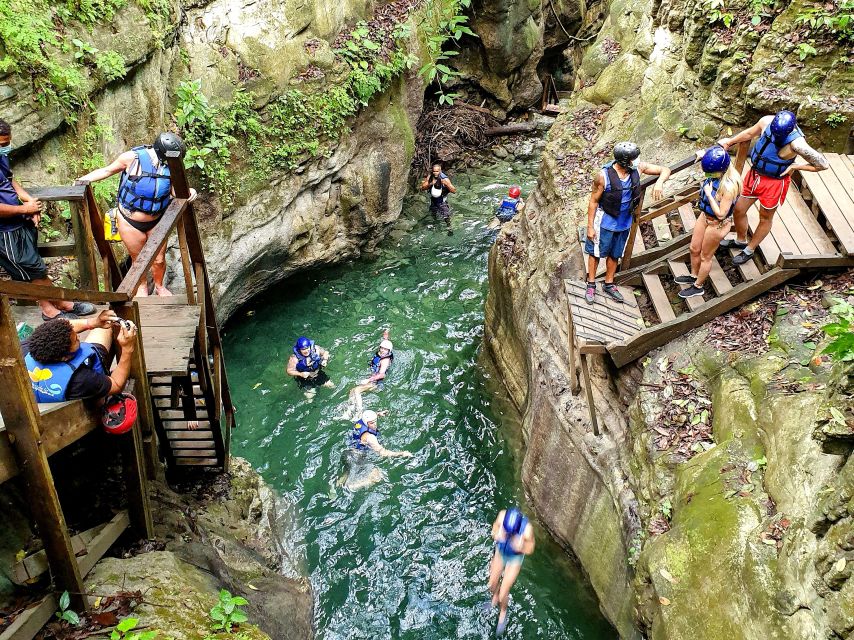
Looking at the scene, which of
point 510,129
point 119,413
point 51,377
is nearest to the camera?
point 51,377

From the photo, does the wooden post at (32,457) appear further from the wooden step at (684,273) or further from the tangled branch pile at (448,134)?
the tangled branch pile at (448,134)

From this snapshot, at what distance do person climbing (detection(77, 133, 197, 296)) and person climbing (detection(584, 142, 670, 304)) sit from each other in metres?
4.78

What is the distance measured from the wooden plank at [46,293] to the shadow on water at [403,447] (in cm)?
513

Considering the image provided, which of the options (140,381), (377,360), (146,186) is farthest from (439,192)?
(140,381)

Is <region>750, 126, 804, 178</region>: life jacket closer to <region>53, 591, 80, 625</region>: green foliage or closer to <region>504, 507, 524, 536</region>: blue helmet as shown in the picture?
<region>504, 507, 524, 536</region>: blue helmet

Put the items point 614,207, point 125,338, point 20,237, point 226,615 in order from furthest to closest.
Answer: point 614,207, point 20,237, point 226,615, point 125,338

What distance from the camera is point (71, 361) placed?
15.3 feet

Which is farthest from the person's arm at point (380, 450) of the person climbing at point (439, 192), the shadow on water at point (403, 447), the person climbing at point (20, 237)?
the person climbing at point (439, 192)

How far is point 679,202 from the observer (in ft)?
25.9

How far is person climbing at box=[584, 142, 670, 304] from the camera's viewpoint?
23.9 ft

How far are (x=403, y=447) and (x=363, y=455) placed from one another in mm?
719

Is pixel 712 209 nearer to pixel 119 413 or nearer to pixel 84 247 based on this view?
pixel 119 413

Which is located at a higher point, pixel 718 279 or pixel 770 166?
pixel 770 166

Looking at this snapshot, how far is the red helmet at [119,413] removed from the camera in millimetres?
4984
